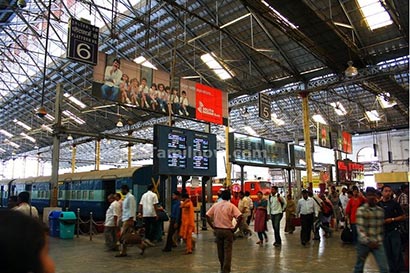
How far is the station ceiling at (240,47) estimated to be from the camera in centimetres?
1423

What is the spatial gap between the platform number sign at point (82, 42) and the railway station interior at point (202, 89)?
33 mm

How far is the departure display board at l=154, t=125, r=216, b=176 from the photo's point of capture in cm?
1083

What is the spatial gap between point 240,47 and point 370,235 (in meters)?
15.0

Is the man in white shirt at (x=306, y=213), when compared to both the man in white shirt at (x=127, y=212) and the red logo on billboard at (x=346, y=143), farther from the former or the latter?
the red logo on billboard at (x=346, y=143)

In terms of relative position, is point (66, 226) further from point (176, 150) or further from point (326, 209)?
point (326, 209)

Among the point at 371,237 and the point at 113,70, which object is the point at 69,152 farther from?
the point at 371,237

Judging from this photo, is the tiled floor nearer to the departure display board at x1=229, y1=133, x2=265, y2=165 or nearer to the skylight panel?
the departure display board at x1=229, y1=133, x2=265, y2=165

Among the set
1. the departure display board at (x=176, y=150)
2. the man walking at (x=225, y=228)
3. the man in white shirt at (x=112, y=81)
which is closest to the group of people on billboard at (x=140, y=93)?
the man in white shirt at (x=112, y=81)

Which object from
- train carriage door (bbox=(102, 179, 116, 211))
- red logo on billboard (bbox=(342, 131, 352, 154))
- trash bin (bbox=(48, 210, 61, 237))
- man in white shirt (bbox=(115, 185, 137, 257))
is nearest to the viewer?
man in white shirt (bbox=(115, 185, 137, 257))

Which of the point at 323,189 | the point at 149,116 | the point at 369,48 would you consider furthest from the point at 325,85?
the point at 149,116

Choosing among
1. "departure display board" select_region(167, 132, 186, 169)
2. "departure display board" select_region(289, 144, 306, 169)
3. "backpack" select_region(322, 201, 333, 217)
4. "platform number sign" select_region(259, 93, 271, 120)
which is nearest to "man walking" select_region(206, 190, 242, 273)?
"departure display board" select_region(167, 132, 186, 169)

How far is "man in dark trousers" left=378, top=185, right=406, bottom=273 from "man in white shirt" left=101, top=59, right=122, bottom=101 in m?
9.35

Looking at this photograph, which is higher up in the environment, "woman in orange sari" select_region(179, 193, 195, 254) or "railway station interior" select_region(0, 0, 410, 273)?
"railway station interior" select_region(0, 0, 410, 273)

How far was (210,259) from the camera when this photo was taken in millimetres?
8312
